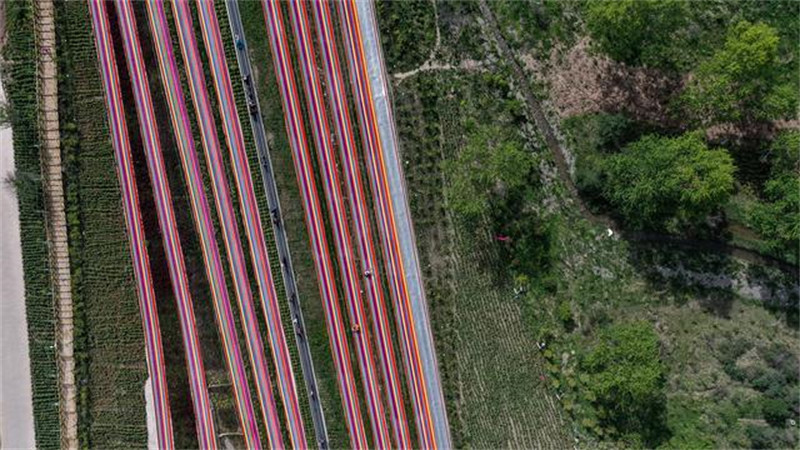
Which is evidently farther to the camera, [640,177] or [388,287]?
[388,287]

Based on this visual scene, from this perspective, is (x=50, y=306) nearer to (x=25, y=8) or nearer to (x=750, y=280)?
(x=25, y=8)

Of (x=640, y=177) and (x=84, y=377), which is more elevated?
(x=640, y=177)

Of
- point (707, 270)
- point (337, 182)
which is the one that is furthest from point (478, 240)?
point (707, 270)

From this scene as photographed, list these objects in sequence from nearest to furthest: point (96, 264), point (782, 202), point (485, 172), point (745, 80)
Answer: point (745, 80)
point (782, 202)
point (485, 172)
point (96, 264)

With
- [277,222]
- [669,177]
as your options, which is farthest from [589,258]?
[277,222]

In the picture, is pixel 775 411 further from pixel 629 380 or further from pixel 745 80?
pixel 745 80

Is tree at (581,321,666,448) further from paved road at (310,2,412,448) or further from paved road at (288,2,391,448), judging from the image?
paved road at (288,2,391,448)
